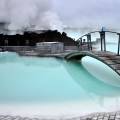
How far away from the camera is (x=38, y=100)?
6359 mm

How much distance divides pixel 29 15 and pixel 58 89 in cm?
1211

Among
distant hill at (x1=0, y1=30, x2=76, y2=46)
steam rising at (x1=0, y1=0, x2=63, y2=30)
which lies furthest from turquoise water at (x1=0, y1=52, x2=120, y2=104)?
steam rising at (x1=0, y1=0, x2=63, y2=30)

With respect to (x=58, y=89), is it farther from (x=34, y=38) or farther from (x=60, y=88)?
(x=34, y=38)

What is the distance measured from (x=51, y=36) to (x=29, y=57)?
4.22m

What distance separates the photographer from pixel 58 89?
7504mm

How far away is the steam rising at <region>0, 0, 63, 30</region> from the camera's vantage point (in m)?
19.1

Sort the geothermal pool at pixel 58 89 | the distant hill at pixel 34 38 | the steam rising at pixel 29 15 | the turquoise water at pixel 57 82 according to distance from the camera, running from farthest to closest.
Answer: the steam rising at pixel 29 15 < the distant hill at pixel 34 38 < the turquoise water at pixel 57 82 < the geothermal pool at pixel 58 89

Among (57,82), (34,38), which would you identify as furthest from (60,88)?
(34,38)

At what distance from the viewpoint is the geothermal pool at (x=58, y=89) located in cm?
556

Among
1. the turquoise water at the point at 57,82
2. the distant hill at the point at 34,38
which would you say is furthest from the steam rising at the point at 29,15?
the turquoise water at the point at 57,82

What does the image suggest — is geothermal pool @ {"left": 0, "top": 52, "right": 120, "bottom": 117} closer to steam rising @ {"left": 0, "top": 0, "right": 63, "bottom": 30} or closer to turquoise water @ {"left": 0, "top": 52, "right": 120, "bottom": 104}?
turquoise water @ {"left": 0, "top": 52, "right": 120, "bottom": 104}

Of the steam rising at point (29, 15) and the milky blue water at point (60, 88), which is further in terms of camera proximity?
the steam rising at point (29, 15)

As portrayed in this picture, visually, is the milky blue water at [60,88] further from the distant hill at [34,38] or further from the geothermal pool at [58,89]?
the distant hill at [34,38]

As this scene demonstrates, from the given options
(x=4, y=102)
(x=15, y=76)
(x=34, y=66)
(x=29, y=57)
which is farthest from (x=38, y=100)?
(x=29, y=57)
